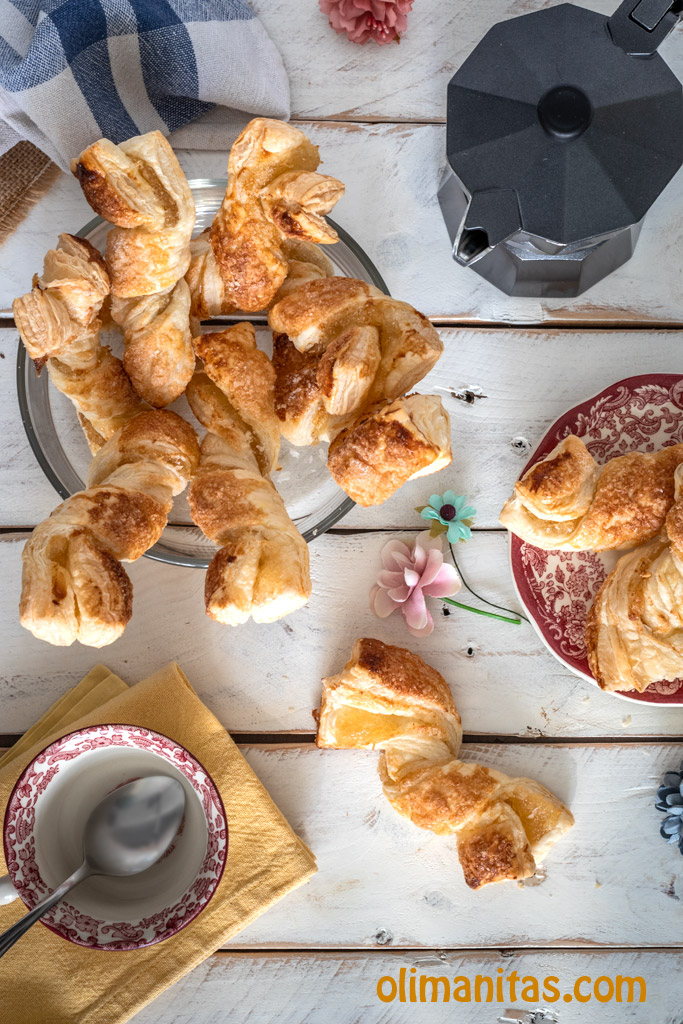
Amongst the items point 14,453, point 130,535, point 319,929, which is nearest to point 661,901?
point 319,929

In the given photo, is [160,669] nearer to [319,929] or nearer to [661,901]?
[319,929]

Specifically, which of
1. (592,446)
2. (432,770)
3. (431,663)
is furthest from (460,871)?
(592,446)

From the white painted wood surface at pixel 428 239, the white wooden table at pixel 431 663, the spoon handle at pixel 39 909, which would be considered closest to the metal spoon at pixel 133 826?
the spoon handle at pixel 39 909

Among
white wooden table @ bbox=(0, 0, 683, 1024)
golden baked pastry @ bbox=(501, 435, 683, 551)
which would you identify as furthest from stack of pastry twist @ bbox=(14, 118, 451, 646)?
white wooden table @ bbox=(0, 0, 683, 1024)

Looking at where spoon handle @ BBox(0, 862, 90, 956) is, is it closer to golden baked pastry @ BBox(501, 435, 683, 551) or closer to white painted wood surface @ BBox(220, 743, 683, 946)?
white painted wood surface @ BBox(220, 743, 683, 946)

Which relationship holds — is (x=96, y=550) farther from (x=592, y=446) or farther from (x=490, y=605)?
(x=592, y=446)

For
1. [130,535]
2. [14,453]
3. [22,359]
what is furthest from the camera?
[14,453]

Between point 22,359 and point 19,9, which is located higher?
point 19,9
